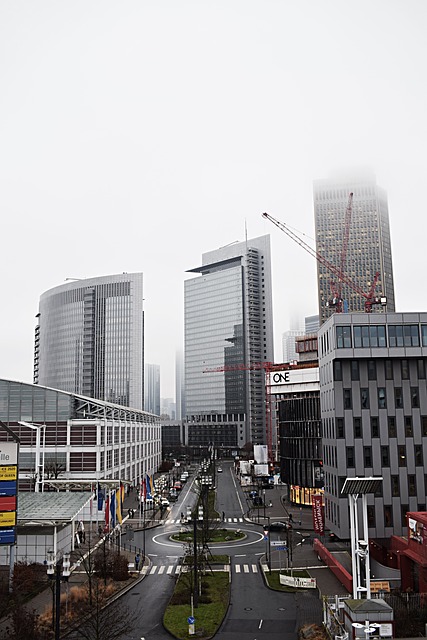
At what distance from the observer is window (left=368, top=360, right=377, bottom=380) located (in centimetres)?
6600

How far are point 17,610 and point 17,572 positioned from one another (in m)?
15.7

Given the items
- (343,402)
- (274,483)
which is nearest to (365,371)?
(343,402)

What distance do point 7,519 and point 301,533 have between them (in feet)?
138

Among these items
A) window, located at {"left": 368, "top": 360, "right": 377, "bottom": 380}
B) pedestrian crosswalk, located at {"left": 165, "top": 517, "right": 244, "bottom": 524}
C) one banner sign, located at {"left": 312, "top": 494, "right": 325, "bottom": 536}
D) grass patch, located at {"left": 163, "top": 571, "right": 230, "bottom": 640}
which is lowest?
pedestrian crosswalk, located at {"left": 165, "top": 517, "right": 244, "bottom": 524}

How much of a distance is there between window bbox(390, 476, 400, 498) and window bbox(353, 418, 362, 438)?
556 cm

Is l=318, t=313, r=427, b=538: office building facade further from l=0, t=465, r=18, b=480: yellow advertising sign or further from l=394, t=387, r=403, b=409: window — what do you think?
l=0, t=465, r=18, b=480: yellow advertising sign

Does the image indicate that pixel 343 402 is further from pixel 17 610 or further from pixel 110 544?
pixel 17 610

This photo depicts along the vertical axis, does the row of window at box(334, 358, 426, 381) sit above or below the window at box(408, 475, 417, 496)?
above

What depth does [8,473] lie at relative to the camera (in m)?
42.4

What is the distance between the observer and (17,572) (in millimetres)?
47312

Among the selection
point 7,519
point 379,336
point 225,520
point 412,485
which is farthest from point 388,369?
point 7,519

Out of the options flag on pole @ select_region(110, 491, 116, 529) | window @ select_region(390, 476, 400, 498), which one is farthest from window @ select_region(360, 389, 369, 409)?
flag on pole @ select_region(110, 491, 116, 529)

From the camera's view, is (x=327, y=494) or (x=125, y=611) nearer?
(x=125, y=611)

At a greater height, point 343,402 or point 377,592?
point 343,402
